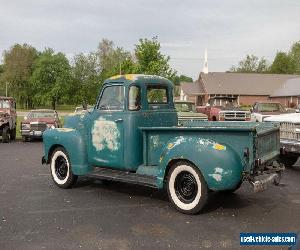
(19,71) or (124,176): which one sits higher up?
(19,71)

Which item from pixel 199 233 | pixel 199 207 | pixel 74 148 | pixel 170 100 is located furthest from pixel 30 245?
pixel 170 100

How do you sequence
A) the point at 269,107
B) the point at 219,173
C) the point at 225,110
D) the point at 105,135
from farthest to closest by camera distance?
the point at 225,110, the point at 269,107, the point at 105,135, the point at 219,173

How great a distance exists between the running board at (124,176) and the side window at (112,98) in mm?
1186

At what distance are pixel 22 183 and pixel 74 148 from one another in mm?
1771

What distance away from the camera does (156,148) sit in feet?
23.2

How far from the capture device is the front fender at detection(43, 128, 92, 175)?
800 centimetres

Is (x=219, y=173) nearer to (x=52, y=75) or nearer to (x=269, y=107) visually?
(x=269, y=107)

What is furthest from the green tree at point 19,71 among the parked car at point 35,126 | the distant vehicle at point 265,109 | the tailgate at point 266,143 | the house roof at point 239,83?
the tailgate at point 266,143

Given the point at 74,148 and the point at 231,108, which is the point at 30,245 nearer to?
the point at 74,148

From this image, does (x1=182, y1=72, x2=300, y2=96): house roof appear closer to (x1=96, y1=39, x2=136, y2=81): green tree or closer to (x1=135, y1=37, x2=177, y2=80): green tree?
(x1=96, y1=39, x2=136, y2=81): green tree

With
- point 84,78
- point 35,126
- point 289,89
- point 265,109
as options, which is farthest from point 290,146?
point 84,78

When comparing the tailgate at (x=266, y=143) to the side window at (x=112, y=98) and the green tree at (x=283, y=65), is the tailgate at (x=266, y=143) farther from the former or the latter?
the green tree at (x=283, y=65)

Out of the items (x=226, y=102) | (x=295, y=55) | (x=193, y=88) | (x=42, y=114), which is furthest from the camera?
(x=295, y=55)

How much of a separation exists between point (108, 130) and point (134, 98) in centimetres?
77
